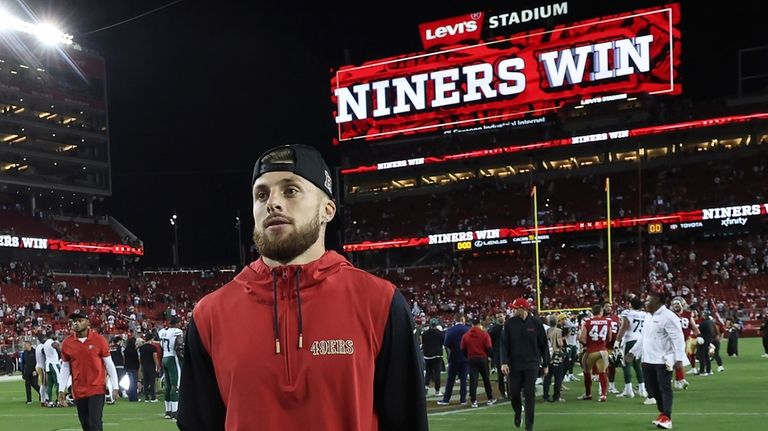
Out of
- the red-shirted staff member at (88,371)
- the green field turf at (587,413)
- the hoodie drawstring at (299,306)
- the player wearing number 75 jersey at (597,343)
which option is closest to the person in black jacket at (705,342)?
the green field turf at (587,413)

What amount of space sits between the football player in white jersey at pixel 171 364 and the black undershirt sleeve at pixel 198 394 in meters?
14.2

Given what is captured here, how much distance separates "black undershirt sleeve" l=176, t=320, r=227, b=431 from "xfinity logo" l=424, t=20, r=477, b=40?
2155 inches

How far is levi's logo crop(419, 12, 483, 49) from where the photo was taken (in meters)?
55.7

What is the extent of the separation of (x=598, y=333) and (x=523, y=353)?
4.78 metres

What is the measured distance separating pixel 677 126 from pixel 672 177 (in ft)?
12.3

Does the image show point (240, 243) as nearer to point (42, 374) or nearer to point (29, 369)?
point (29, 369)

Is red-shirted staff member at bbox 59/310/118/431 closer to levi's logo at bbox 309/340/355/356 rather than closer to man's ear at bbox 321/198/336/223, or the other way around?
man's ear at bbox 321/198/336/223

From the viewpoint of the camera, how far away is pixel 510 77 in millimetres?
53188

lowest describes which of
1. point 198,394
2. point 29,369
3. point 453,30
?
point 29,369

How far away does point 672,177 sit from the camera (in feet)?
177

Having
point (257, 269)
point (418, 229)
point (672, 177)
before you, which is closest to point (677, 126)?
point (672, 177)

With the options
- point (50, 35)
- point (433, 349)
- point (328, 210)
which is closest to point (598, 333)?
point (433, 349)

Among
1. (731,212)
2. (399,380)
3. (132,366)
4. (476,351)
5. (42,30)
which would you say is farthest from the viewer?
(42,30)

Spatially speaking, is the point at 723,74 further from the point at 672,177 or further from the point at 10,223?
the point at 10,223
